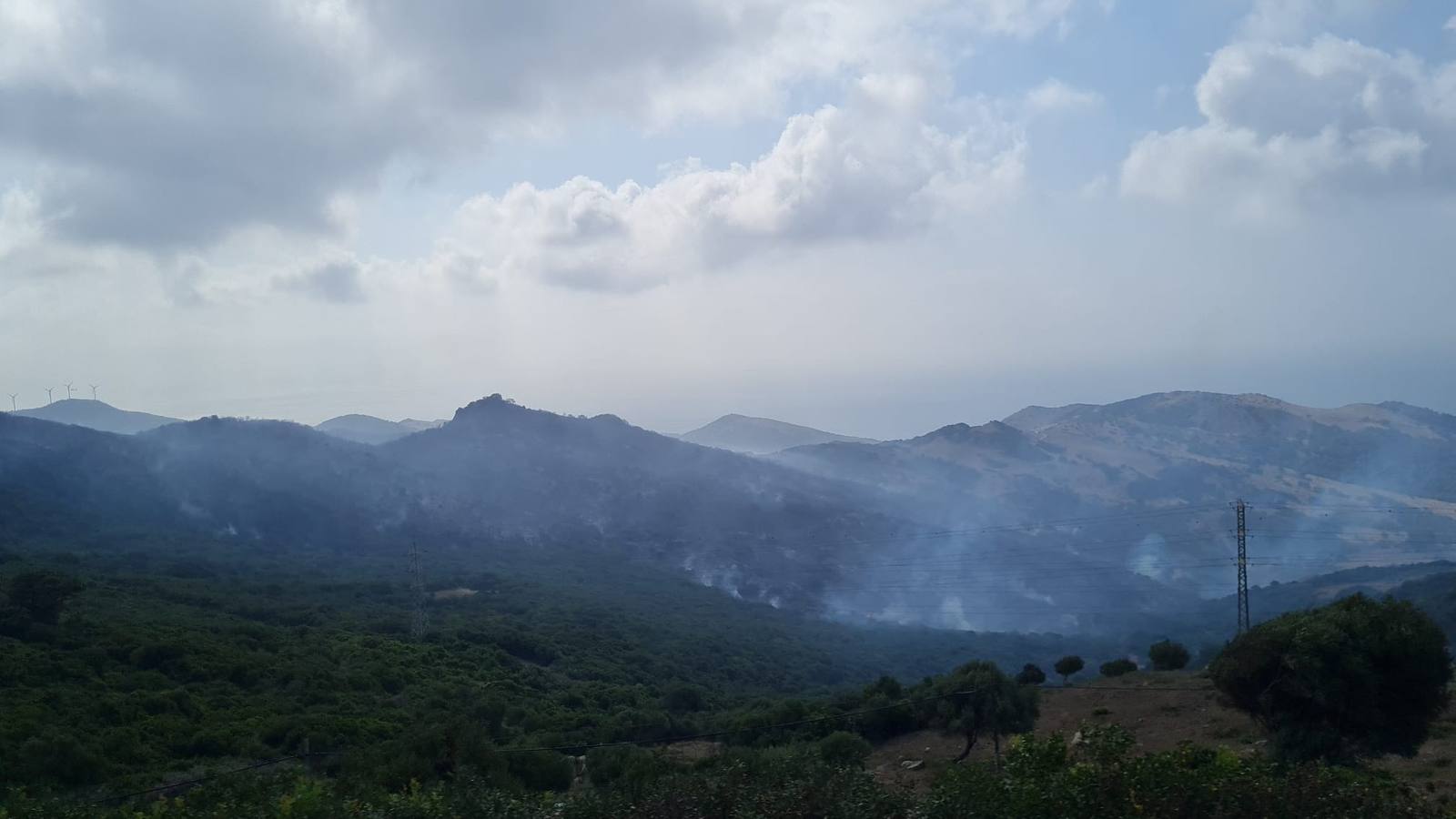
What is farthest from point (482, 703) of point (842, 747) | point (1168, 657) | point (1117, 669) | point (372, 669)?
point (1168, 657)

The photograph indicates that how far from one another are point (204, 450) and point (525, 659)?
75.4 meters

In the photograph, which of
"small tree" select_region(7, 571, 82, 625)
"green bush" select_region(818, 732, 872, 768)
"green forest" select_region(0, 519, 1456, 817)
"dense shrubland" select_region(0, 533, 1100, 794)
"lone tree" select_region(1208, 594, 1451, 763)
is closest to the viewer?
"green forest" select_region(0, 519, 1456, 817)

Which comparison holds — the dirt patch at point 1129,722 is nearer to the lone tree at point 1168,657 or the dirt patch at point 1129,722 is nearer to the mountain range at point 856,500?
the lone tree at point 1168,657

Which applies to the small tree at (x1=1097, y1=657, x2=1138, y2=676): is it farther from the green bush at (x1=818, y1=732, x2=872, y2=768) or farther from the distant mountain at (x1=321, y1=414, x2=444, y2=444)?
the distant mountain at (x1=321, y1=414, x2=444, y2=444)

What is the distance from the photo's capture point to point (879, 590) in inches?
3728

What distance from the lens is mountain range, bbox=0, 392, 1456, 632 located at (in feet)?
303

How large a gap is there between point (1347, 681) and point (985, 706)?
351 inches

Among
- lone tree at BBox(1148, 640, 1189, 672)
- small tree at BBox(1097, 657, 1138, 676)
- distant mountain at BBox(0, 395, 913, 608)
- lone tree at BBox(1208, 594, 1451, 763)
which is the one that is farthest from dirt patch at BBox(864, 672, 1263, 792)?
distant mountain at BBox(0, 395, 913, 608)

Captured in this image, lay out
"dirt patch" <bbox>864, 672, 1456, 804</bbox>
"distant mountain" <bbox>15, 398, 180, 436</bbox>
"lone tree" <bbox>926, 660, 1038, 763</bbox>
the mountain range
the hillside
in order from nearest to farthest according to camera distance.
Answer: "dirt patch" <bbox>864, 672, 1456, 804</bbox> → "lone tree" <bbox>926, 660, 1038, 763</bbox> → the mountain range → the hillside → "distant mountain" <bbox>15, 398, 180, 436</bbox>

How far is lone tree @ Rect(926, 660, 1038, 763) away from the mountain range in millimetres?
62700

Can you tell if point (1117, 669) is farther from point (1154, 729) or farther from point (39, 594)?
point (39, 594)

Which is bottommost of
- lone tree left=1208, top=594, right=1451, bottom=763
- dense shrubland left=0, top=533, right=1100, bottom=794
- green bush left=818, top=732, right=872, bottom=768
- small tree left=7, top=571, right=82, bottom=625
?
dense shrubland left=0, top=533, right=1100, bottom=794

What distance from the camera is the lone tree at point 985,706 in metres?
23.6

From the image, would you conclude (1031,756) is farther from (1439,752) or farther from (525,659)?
(525,659)
